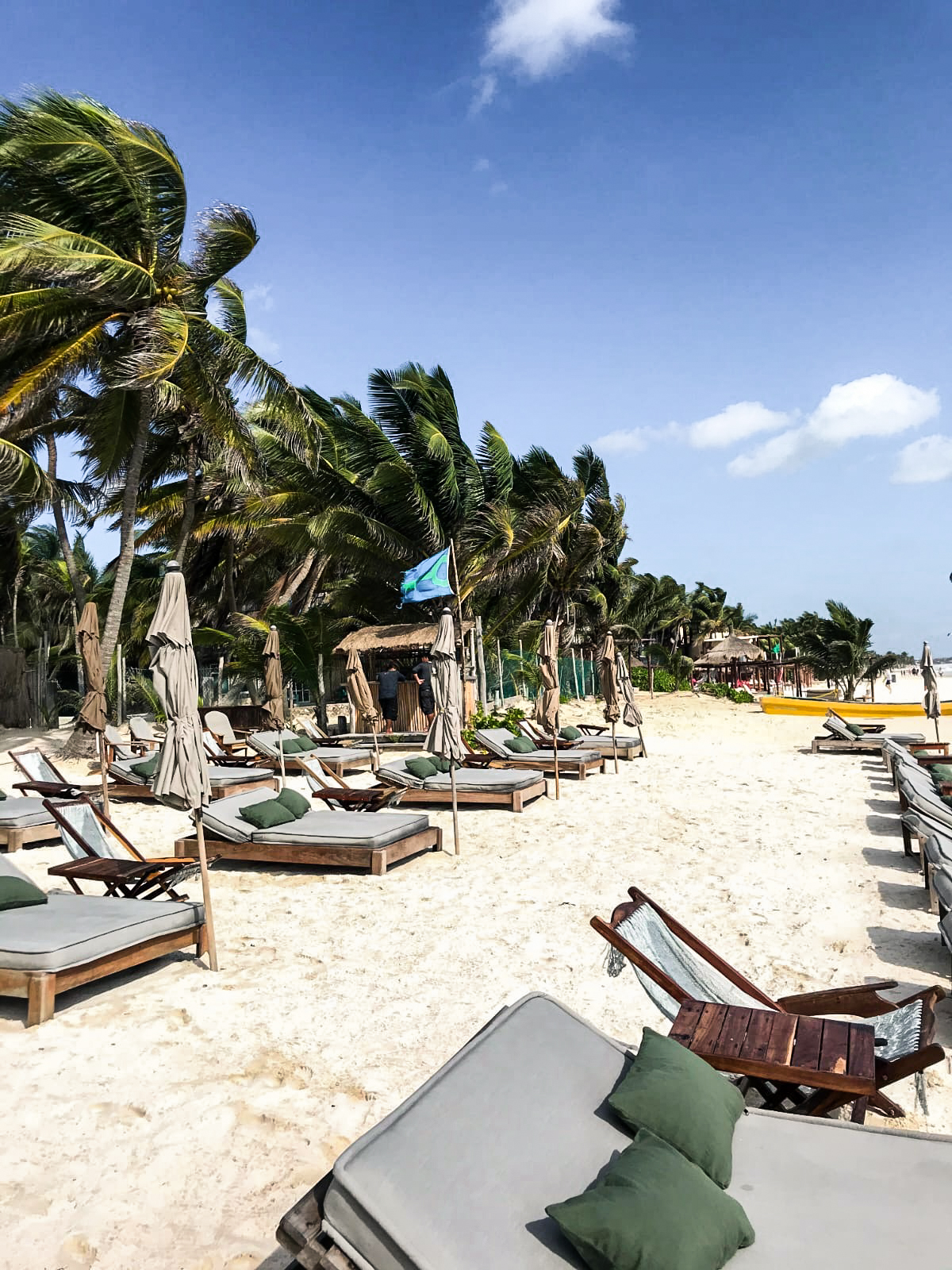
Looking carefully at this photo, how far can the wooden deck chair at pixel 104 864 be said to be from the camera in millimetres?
5703

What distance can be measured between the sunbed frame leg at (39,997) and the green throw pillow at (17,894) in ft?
3.13

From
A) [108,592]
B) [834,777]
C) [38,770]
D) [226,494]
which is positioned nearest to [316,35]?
[38,770]

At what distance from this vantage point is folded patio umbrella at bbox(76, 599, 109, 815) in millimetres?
10023

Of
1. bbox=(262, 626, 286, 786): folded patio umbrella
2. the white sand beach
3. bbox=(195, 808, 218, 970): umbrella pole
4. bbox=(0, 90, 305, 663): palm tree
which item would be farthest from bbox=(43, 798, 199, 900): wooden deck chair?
bbox=(0, 90, 305, 663): palm tree

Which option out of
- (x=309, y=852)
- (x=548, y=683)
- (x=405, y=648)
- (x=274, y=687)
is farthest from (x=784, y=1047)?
(x=405, y=648)

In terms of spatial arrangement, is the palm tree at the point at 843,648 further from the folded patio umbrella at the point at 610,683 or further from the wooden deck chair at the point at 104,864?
the wooden deck chair at the point at 104,864

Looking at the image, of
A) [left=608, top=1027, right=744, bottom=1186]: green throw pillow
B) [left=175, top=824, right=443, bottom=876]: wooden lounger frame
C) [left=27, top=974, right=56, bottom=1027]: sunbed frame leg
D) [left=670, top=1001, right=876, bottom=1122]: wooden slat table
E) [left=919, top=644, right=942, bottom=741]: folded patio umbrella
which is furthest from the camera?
[left=919, top=644, right=942, bottom=741]: folded patio umbrella

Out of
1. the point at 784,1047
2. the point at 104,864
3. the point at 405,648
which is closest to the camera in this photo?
the point at 784,1047

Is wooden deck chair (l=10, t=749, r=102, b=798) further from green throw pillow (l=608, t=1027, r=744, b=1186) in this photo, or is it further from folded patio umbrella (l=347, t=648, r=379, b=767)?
green throw pillow (l=608, t=1027, r=744, b=1186)

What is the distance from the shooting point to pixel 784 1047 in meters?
3.05

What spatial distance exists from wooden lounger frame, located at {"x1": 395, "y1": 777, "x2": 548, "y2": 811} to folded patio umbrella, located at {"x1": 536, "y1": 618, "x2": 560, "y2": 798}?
1943mm

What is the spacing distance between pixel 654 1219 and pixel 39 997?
12.1ft

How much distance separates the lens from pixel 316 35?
1016cm

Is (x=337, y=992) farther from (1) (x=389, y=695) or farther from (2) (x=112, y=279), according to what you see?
(1) (x=389, y=695)
